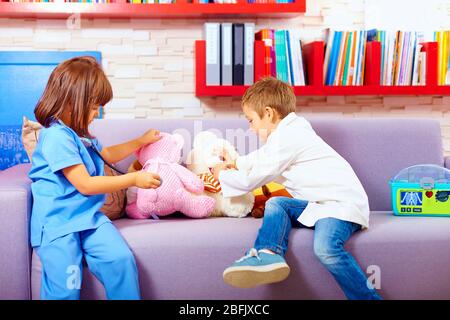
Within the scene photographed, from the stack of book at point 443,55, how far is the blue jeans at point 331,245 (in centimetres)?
155

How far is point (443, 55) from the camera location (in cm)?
303

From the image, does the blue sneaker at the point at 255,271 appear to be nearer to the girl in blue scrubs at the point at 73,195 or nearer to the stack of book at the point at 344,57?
the girl in blue scrubs at the point at 73,195

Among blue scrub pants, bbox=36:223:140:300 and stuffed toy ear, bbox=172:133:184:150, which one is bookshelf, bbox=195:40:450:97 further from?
blue scrub pants, bbox=36:223:140:300

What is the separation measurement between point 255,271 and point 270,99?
0.61 m

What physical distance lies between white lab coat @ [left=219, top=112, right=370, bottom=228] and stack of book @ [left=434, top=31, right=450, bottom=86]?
1.41m

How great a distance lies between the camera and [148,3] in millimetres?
2842

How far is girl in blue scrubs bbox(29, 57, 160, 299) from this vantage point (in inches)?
62.1

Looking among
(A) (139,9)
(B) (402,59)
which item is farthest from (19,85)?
(B) (402,59)

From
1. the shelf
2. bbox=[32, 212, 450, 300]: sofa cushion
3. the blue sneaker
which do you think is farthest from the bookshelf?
the blue sneaker

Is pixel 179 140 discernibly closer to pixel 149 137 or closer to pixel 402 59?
pixel 149 137

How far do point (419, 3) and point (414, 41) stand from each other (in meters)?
0.30

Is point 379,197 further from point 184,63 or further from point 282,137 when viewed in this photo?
point 184,63

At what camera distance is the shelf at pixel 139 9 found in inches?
110

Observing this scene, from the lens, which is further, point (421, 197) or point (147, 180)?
point (421, 197)
